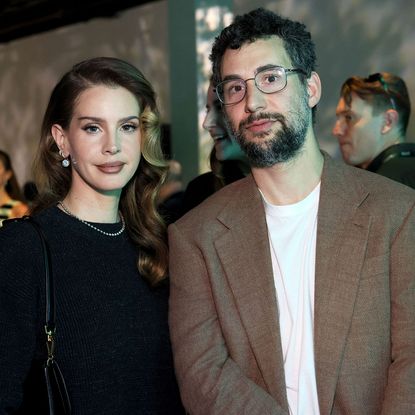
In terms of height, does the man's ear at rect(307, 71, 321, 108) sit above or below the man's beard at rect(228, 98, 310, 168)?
above

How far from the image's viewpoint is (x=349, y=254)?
1864 millimetres

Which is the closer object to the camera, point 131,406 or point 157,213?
point 131,406

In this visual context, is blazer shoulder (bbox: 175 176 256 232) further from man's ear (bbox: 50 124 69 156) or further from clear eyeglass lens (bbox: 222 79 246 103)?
man's ear (bbox: 50 124 69 156)

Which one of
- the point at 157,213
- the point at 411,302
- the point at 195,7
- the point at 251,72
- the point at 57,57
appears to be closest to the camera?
the point at 411,302

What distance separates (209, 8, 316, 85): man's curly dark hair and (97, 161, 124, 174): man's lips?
0.45m

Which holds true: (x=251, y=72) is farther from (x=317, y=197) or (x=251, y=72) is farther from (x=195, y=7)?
(x=195, y=7)

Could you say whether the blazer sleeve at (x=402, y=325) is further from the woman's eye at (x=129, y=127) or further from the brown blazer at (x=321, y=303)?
A: the woman's eye at (x=129, y=127)

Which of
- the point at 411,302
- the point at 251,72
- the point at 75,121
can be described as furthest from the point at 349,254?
the point at 75,121

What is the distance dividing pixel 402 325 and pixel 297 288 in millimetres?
293

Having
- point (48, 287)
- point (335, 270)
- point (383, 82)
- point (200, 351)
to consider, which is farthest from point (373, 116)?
point (48, 287)

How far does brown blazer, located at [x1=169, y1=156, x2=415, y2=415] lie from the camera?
70.9 inches

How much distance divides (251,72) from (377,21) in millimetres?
2717

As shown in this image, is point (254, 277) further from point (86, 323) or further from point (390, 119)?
point (390, 119)

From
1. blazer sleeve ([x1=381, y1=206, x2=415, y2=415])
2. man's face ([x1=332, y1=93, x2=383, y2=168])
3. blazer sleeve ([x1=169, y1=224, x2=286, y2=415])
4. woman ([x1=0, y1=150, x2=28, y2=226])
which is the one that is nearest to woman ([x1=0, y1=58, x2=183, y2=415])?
blazer sleeve ([x1=169, y1=224, x2=286, y2=415])
